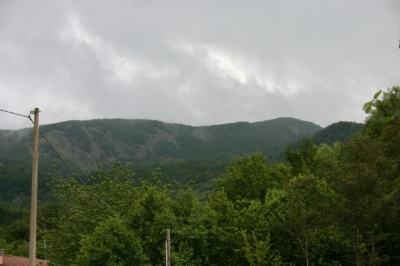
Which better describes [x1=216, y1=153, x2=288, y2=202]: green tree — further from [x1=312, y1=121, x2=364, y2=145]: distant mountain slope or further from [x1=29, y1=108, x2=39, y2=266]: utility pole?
[x1=312, y1=121, x2=364, y2=145]: distant mountain slope

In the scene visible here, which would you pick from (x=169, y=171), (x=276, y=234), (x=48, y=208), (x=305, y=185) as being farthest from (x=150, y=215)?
(x=169, y=171)

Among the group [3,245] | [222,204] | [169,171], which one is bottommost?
[3,245]

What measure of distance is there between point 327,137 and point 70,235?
116m

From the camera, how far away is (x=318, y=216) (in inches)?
1041

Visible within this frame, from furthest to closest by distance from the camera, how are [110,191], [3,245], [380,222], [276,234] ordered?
1. [3,245]
2. [110,191]
3. [276,234]
4. [380,222]

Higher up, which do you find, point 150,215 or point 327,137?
point 327,137

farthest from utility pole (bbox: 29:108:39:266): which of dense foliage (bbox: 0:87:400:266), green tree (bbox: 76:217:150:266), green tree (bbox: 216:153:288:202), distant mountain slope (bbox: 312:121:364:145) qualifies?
distant mountain slope (bbox: 312:121:364:145)

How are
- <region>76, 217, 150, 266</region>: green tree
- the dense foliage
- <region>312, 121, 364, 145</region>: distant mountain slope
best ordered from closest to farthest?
the dense foliage
<region>76, 217, 150, 266</region>: green tree
<region>312, 121, 364, 145</region>: distant mountain slope

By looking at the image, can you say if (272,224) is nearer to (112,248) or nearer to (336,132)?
(112,248)

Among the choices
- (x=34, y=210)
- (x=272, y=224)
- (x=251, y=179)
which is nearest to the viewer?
(x=34, y=210)

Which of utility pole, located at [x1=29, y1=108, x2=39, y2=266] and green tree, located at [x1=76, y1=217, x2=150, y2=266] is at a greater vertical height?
utility pole, located at [x1=29, y1=108, x2=39, y2=266]

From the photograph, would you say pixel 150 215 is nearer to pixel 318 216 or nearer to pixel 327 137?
pixel 318 216

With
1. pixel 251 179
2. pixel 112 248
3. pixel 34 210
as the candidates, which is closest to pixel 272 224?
pixel 112 248

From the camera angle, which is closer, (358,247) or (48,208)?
(358,247)
